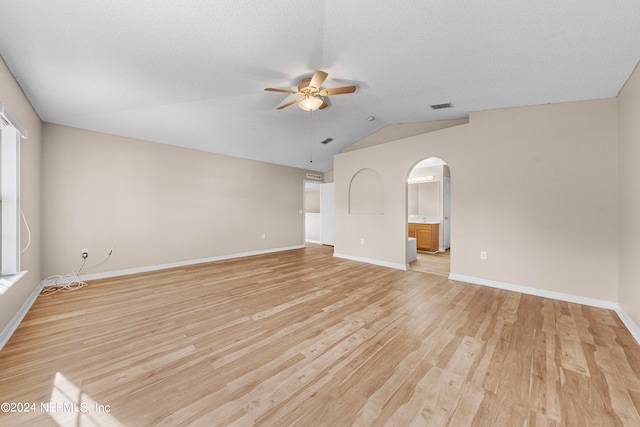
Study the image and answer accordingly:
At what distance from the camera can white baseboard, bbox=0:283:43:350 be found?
2.06 metres

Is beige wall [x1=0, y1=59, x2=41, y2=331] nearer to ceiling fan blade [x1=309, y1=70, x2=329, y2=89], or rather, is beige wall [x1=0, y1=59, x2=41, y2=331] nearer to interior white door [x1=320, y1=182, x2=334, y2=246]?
ceiling fan blade [x1=309, y1=70, x2=329, y2=89]

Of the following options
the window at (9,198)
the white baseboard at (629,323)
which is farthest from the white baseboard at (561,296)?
the window at (9,198)

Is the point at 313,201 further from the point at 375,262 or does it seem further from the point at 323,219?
the point at 375,262

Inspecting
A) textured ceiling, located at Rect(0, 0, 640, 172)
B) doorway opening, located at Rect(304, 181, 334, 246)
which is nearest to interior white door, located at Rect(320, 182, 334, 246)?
doorway opening, located at Rect(304, 181, 334, 246)

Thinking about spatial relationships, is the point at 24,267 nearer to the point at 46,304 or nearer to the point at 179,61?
the point at 46,304

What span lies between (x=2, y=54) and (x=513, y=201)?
606 centimetres

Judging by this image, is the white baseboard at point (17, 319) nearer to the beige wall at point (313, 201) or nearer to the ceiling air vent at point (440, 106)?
the ceiling air vent at point (440, 106)

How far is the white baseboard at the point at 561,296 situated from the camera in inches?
93.4

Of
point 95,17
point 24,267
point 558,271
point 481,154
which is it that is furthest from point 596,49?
point 24,267

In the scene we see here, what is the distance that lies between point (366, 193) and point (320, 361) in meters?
4.17

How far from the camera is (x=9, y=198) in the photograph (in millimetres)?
2402

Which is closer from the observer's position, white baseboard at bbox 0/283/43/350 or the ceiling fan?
white baseboard at bbox 0/283/43/350

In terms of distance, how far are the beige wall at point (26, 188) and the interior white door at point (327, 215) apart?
6183 mm

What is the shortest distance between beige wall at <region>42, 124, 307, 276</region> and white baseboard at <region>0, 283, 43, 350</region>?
64 centimetres
